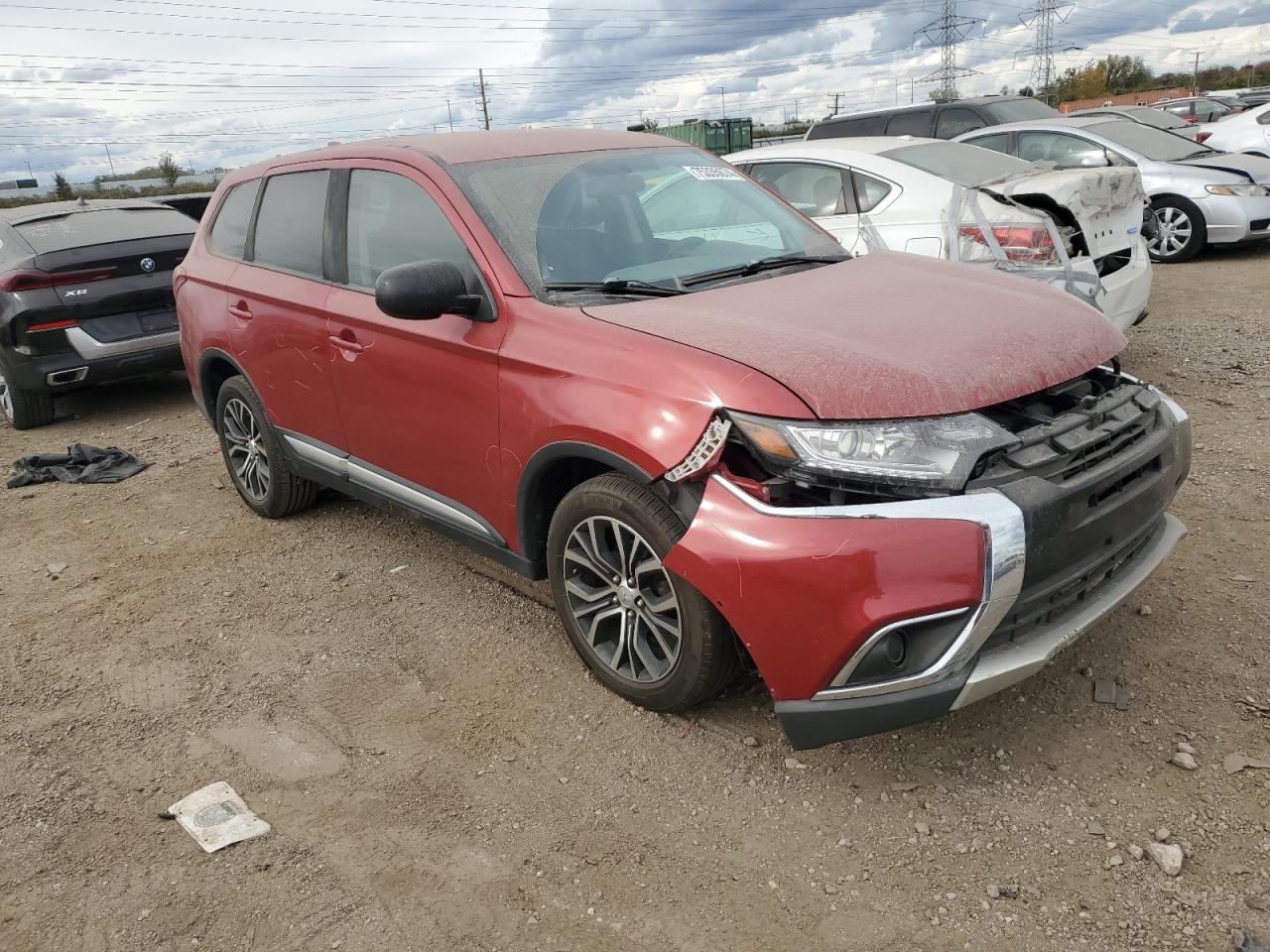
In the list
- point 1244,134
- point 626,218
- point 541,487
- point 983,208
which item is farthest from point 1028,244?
point 1244,134

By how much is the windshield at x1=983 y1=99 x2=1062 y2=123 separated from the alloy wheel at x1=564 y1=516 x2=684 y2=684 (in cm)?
1075

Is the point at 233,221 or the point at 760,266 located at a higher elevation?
the point at 233,221

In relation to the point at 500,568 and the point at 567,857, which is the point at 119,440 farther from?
the point at 567,857

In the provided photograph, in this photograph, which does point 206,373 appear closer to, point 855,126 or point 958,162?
point 958,162

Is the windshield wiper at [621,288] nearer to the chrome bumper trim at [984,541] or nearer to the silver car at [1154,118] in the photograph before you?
the chrome bumper trim at [984,541]

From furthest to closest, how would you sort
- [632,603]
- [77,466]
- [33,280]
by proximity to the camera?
[33,280] < [77,466] < [632,603]

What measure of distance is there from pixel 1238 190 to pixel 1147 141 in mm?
1319

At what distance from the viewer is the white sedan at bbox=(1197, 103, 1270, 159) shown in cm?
1271

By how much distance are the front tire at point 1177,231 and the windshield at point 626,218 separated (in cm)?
→ 783

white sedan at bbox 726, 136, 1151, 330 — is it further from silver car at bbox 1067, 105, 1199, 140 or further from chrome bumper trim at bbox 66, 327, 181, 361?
silver car at bbox 1067, 105, 1199, 140

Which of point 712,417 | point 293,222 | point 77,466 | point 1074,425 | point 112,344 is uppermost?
point 293,222

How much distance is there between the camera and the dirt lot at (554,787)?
94.7 inches

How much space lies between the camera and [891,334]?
2.81 metres

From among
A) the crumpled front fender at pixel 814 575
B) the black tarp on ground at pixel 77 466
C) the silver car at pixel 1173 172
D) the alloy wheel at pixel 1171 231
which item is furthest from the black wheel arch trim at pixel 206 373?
the alloy wheel at pixel 1171 231
